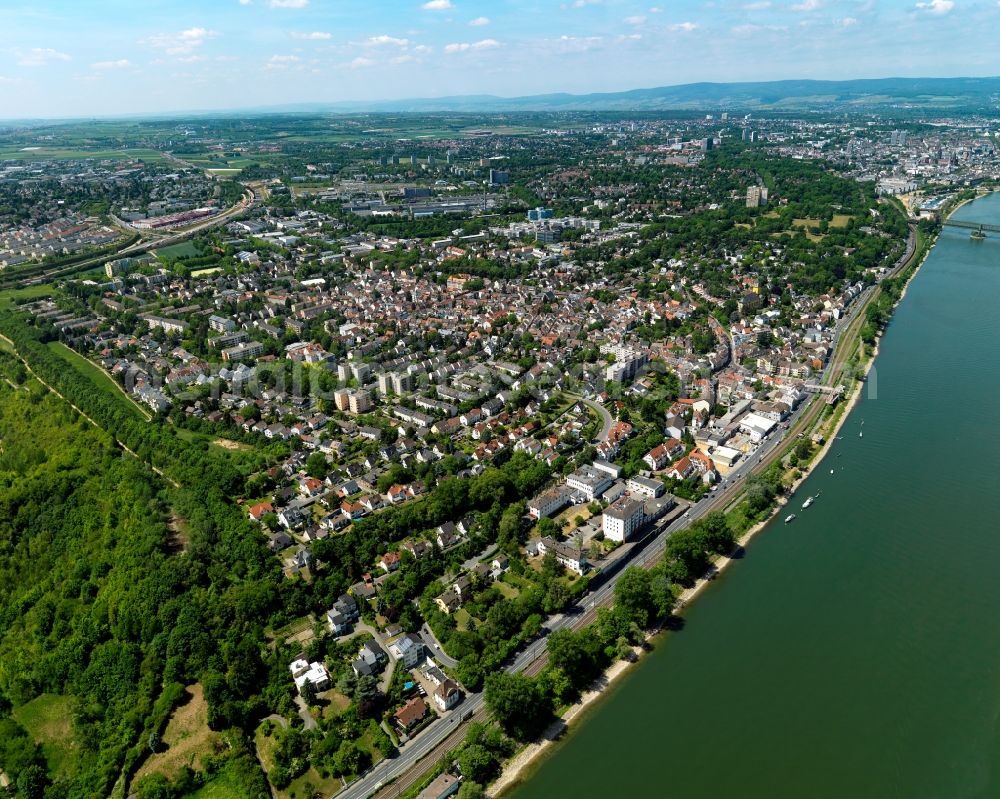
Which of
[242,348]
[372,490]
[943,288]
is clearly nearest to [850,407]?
[372,490]

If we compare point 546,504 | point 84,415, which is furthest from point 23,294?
point 546,504

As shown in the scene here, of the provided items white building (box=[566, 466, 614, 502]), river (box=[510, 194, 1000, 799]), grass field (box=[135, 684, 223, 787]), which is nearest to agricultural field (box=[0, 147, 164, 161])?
white building (box=[566, 466, 614, 502])

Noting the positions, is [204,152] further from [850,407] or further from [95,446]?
[850,407]

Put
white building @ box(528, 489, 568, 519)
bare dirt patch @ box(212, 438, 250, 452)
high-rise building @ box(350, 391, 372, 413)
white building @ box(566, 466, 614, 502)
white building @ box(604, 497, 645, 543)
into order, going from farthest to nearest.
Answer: high-rise building @ box(350, 391, 372, 413) → bare dirt patch @ box(212, 438, 250, 452) → white building @ box(566, 466, 614, 502) → white building @ box(528, 489, 568, 519) → white building @ box(604, 497, 645, 543)

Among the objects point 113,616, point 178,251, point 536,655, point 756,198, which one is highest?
point 756,198

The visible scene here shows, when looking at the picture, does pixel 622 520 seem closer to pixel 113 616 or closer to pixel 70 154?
pixel 113 616

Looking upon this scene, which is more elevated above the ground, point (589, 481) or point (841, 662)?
point (589, 481)

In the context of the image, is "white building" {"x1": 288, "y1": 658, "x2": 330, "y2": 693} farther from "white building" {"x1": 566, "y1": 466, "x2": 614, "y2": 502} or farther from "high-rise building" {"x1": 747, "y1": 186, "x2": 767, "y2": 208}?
"high-rise building" {"x1": 747, "y1": 186, "x2": 767, "y2": 208}
